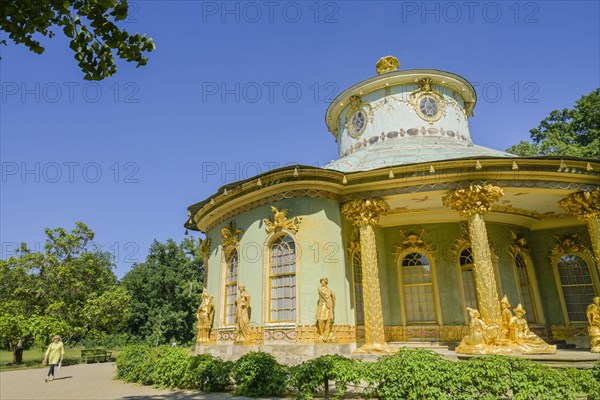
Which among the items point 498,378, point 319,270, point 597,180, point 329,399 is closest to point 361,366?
point 329,399

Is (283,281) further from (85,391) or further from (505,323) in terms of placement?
(505,323)

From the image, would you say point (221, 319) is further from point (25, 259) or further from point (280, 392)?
point (25, 259)

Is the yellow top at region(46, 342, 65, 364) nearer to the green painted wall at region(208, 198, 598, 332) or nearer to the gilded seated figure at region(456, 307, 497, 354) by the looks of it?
the green painted wall at region(208, 198, 598, 332)

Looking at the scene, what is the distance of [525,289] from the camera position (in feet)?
45.7

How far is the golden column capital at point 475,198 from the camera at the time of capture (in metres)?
10.6

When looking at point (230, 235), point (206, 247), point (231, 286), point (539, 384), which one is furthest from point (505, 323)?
point (206, 247)

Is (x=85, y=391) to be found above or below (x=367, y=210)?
below

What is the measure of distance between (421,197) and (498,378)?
626cm

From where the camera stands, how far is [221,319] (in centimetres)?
1329

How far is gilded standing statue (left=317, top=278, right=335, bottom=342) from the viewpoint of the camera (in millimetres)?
10398

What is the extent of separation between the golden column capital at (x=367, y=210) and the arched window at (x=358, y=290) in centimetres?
139

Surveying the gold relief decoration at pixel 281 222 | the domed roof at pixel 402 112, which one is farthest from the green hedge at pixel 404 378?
the domed roof at pixel 402 112

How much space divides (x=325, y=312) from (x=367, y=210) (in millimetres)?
3249

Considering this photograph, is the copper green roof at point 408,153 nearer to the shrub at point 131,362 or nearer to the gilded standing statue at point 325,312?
the gilded standing statue at point 325,312
